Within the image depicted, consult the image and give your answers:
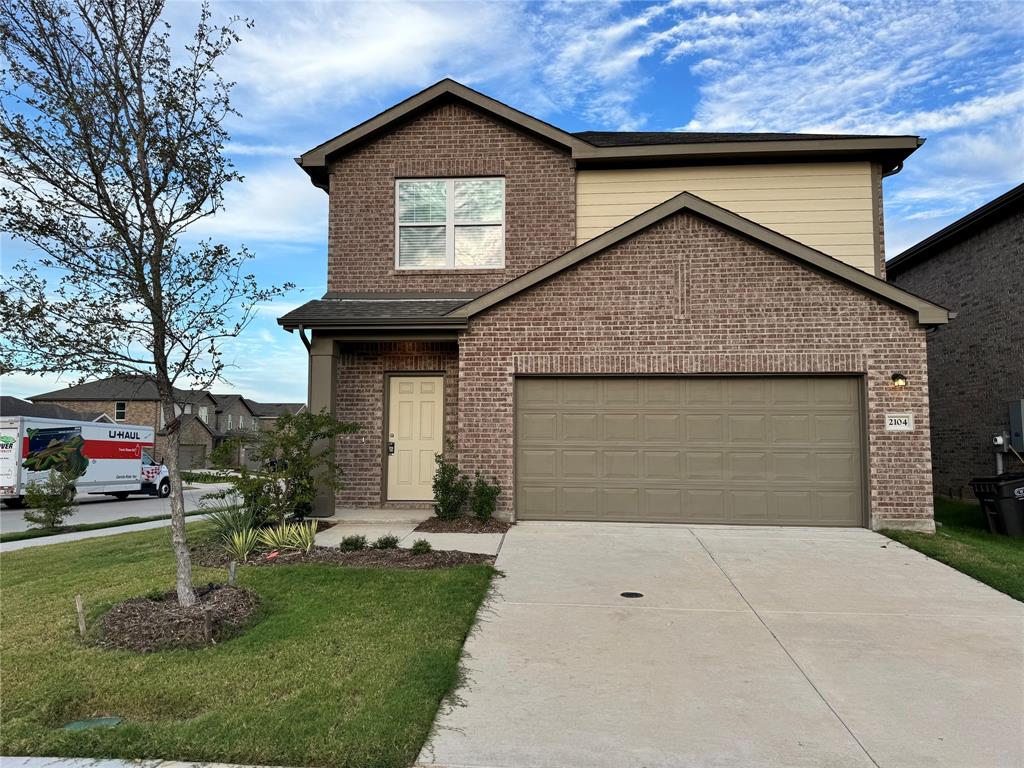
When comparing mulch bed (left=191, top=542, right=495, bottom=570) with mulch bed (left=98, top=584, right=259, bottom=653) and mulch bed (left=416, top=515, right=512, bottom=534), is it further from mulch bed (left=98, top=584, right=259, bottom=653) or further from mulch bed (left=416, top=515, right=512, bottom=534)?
mulch bed (left=98, top=584, right=259, bottom=653)

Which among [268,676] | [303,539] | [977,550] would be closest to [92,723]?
[268,676]

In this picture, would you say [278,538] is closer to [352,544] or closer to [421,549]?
[352,544]

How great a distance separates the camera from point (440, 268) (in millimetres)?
12172

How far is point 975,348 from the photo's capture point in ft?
46.6

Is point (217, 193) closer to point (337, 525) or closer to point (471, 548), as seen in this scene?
point (471, 548)

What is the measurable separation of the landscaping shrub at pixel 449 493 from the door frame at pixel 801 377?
79 centimetres

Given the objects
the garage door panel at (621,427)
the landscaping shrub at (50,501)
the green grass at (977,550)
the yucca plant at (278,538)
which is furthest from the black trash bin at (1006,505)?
the landscaping shrub at (50,501)

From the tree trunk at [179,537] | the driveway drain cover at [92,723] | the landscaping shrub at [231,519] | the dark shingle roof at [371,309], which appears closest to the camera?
the driveway drain cover at [92,723]

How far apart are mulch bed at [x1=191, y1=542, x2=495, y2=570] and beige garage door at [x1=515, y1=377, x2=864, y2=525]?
2.64 m

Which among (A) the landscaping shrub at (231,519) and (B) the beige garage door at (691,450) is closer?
(A) the landscaping shrub at (231,519)

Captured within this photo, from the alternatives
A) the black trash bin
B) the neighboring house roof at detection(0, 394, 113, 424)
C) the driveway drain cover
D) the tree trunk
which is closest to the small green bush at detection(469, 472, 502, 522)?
the tree trunk

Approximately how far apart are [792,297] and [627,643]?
6.68 metres

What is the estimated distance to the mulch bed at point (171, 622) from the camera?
16.0ft

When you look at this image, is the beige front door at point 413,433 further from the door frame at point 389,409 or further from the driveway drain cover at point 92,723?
the driveway drain cover at point 92,723
